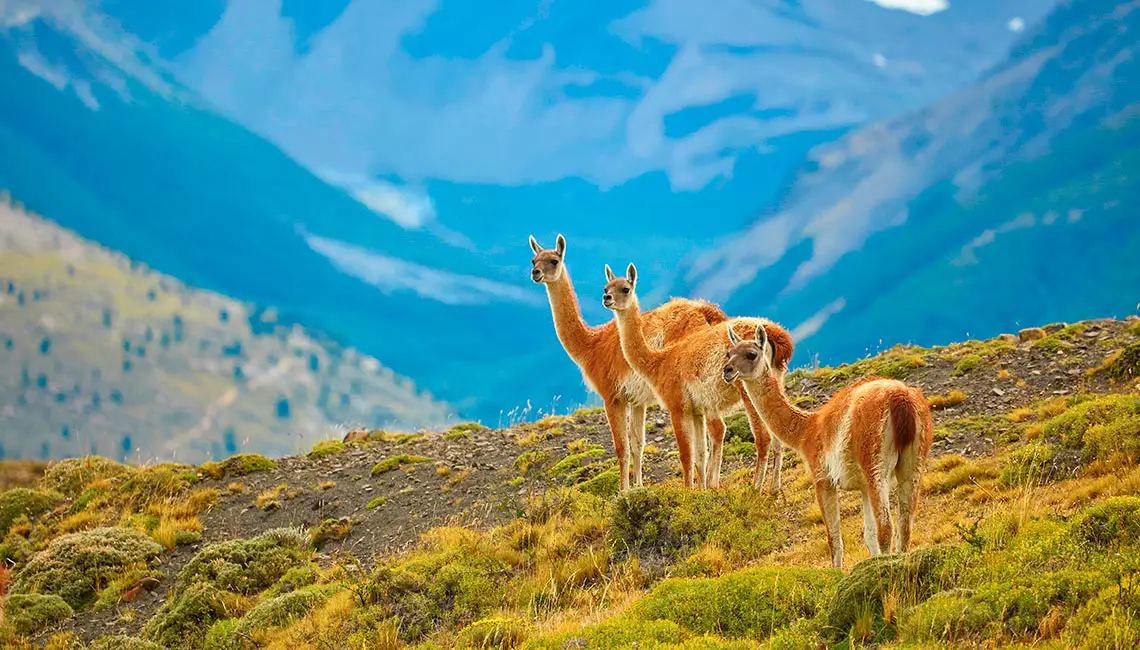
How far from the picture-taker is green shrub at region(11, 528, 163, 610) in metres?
13.4

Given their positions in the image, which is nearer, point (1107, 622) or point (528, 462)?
point (1107, 622)

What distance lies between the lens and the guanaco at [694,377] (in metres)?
10.2

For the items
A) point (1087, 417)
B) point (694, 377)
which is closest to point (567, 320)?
point (694, 377)

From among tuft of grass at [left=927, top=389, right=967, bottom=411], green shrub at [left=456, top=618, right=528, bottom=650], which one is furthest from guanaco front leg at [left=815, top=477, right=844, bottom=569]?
tuft of grass at [left=927, top=389, right=967, bottom=411]

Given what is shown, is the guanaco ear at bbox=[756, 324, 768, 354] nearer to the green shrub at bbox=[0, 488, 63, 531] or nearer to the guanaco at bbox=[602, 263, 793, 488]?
the guanaco at bbox=[602, 263, 793, 488]

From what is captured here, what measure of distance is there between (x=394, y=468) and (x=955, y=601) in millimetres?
13061

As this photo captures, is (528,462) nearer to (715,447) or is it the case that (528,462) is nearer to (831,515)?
(715,447)

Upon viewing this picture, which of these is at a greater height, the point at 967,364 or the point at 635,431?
the point at 967,364

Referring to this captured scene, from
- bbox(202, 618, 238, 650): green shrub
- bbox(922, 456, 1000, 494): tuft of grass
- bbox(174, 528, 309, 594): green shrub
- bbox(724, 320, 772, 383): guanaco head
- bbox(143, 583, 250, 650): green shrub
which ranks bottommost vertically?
bbox(202, 618, 238, 650): green shrub

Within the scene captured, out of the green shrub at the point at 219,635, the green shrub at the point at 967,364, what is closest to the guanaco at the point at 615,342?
the green shrub at the point at 219,635

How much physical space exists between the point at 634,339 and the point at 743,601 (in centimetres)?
530

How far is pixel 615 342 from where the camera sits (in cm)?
1227

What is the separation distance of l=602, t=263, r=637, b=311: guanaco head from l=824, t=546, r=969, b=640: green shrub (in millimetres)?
5815

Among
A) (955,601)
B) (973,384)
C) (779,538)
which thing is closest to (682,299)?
(779,538)
